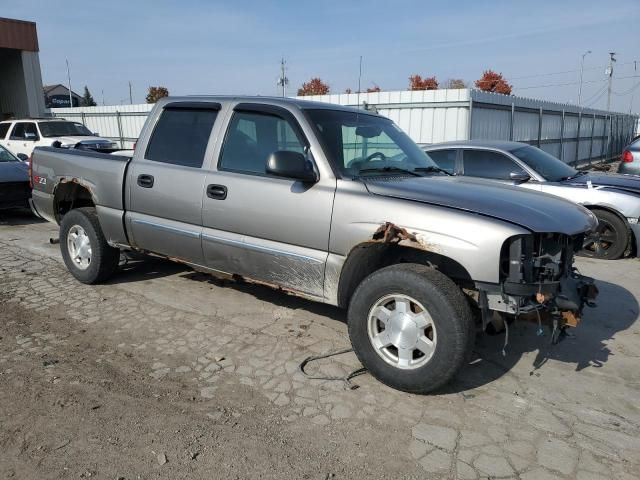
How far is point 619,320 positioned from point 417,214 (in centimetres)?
288

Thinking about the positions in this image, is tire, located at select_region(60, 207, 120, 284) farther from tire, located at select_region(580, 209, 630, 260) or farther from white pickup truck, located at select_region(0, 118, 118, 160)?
white pickup truck, located at select_region(0, 118, 118, 160)

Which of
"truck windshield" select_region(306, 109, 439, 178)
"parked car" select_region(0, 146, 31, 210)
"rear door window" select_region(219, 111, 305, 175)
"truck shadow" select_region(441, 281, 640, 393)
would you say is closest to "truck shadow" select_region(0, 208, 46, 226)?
"parked car" select_region(0, 146, 31, 210)

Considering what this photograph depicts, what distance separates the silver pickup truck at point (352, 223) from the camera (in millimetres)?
3145

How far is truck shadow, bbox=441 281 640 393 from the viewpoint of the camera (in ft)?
12.3

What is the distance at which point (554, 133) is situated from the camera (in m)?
17.6

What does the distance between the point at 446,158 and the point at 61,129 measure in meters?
12.9

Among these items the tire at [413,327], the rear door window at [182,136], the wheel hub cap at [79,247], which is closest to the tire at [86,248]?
the wheel hub cap at [79,247]

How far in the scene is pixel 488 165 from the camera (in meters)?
7.62

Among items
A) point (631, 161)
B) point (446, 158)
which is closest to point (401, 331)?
point (446, 158)

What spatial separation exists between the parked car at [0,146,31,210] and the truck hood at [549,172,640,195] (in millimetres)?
9025

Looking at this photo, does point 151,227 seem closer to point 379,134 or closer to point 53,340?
point 53,340

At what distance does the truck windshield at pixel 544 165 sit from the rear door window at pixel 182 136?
4960 mm

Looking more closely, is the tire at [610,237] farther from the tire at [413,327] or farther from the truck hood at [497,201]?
the tire at [413,327]

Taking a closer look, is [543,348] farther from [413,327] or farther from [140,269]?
[140,269]
